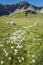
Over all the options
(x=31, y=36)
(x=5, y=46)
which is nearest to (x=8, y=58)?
(x=5, y=46)

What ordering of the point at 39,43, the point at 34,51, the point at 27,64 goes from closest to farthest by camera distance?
the point at 27,64 → the point at 34,51 → the point at 39,43

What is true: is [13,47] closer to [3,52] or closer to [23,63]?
[3,52]

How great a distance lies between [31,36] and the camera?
98.0 ft

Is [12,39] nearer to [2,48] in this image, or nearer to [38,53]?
[2,48]

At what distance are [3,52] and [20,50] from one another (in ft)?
7.71

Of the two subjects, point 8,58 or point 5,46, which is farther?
point 5,46

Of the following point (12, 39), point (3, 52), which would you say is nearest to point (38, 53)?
point (3, 52)

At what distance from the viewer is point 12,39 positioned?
2994 centimetres

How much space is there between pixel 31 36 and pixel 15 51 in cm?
552

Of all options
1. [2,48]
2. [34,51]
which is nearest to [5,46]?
[2,48]

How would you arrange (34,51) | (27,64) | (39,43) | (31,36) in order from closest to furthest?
(27,64) < (34,51) < (39,43) < (31,36)

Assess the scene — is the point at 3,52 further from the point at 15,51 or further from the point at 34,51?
the point at 34,51

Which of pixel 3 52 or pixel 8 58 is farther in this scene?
pixel 3 52

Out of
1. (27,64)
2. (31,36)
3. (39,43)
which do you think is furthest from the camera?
(31,36)
